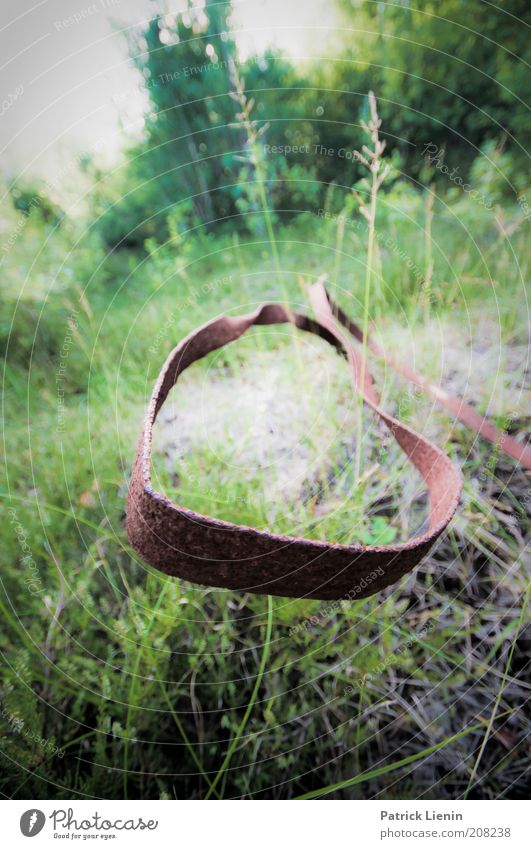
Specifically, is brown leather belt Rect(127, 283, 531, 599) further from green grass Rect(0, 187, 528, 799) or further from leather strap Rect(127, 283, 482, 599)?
green grass Rect(0, 187, 528, 799)

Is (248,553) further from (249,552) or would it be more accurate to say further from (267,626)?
(267,626)

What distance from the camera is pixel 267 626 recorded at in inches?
21.8

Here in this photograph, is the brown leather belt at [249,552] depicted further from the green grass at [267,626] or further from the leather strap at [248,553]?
the green grass at [267,626]

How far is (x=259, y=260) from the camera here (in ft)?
5.30

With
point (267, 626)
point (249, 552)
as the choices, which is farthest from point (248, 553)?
point (267, 626)

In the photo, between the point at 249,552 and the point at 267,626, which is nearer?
the point at 249,552

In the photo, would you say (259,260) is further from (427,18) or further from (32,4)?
(32,4)

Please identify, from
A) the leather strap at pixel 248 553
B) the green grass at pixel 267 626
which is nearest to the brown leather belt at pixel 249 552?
the leather strap at pixel 248 553

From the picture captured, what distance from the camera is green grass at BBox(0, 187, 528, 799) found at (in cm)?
49

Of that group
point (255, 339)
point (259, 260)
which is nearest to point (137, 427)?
point (255, 339)

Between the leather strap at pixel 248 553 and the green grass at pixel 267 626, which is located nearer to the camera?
the leather strap at pixel 248 553

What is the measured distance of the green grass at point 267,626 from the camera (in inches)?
19.4
